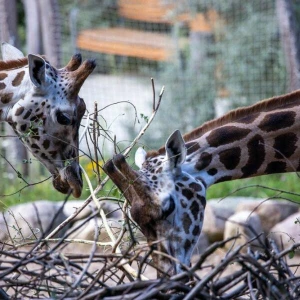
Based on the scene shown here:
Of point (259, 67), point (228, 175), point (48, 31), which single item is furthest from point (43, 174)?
point (228, 175)

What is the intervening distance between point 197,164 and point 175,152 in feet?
0.64

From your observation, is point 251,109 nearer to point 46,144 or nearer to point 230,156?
point 230,156

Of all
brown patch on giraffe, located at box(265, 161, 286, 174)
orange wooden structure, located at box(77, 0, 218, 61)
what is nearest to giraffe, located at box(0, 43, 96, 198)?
brown patch on giraffe, located at box(265, 161, 286, 174)

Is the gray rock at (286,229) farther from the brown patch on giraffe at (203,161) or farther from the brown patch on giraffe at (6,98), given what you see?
the brown patch on giraffe at (6,98)

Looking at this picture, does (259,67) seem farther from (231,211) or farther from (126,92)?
(231,211)

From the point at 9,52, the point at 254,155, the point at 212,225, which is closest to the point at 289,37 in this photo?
the point at 212,225

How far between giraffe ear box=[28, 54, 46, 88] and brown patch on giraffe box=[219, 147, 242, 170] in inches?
46.4

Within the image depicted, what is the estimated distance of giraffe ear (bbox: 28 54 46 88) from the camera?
15.9 feet

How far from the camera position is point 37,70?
16.1 ft

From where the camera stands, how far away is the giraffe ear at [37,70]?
4.84m

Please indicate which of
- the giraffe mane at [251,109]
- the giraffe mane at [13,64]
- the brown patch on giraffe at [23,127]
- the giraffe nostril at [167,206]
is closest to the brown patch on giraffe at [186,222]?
the giraffe nostril at [167,206]

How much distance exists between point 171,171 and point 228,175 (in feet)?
1.19

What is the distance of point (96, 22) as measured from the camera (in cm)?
1129

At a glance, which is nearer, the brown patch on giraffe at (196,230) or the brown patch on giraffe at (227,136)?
the brown patch on giraffe at (196,230)
